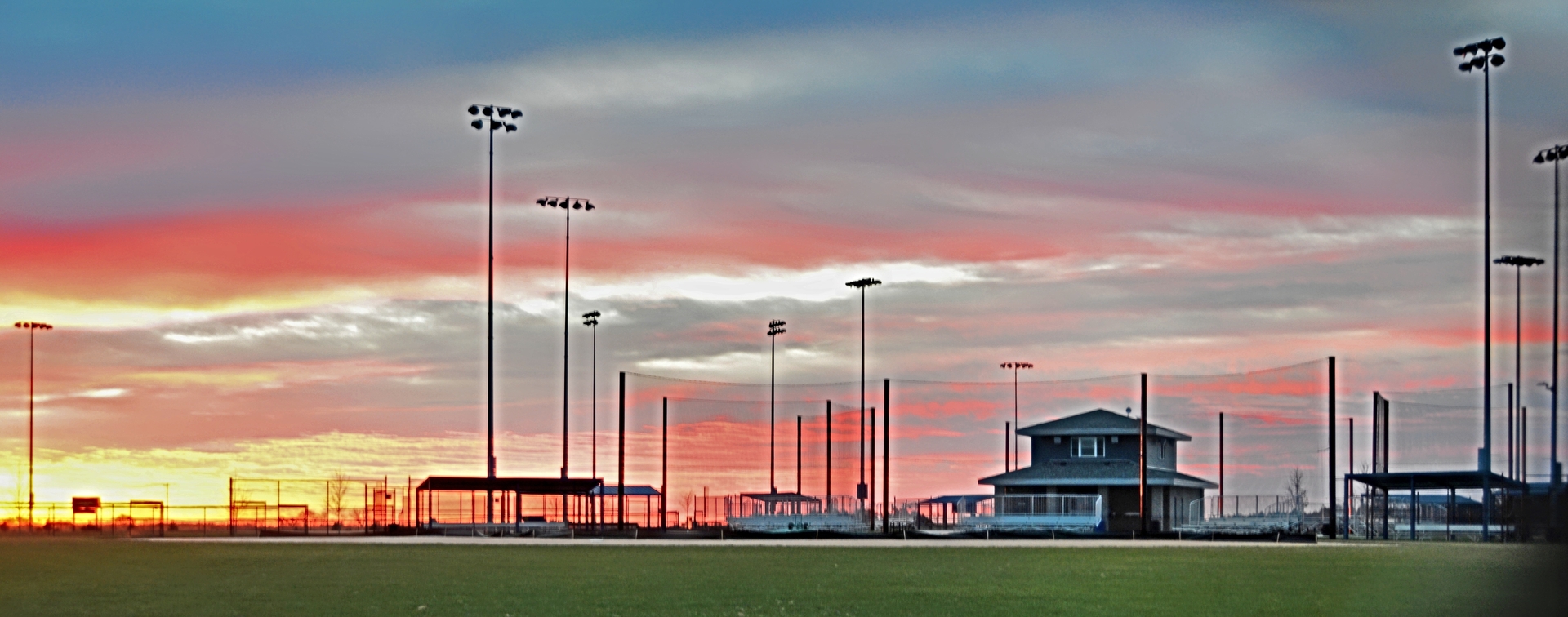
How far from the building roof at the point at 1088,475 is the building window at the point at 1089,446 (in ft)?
1.10

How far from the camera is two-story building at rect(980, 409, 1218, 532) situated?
8144cm

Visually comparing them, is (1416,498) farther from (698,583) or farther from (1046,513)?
(698,583)

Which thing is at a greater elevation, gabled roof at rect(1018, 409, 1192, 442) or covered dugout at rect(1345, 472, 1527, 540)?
gabled roof at rect(1018, 409, 1192, 442)

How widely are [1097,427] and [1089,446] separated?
1.19 meters

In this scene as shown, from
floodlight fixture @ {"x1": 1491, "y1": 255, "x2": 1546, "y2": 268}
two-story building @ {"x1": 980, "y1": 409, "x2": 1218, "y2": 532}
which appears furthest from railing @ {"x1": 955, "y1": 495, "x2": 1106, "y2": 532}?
floodlight fixture @ {"x1": 1491, "y1": 255, "x2": 1546, "y2": 268}

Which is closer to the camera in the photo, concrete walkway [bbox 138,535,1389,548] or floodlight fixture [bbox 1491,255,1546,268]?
floodlight fixture [bbox 1491,255,1546,268]

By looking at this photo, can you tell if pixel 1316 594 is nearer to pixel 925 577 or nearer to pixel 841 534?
pixel 925 577

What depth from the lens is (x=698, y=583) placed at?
2892 cm

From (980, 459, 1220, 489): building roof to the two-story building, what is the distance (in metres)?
0.04

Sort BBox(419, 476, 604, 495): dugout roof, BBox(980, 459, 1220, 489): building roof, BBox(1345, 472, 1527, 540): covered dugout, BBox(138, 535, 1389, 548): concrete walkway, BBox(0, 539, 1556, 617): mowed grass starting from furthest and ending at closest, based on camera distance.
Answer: BBox(980, 459, 1220, 489): building roof → BBox(419, 476, 604, 495): dugout roof → BBox(1345, 472, 1527, 540): covered dugout → BBox(138, 535, 1389, 548): concrete walkway → BBox(0, 539, 1556, 617): mowed grass

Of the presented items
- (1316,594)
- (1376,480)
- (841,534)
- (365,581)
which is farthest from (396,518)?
(1316,594)

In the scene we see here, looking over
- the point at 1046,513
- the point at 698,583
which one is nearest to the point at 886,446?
the point at 1046,513

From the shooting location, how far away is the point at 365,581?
29750 millimetres

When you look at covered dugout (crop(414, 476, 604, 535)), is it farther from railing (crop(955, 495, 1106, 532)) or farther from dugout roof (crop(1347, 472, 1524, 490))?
dugout roof (crop(1347, 472, 1524, 490))
